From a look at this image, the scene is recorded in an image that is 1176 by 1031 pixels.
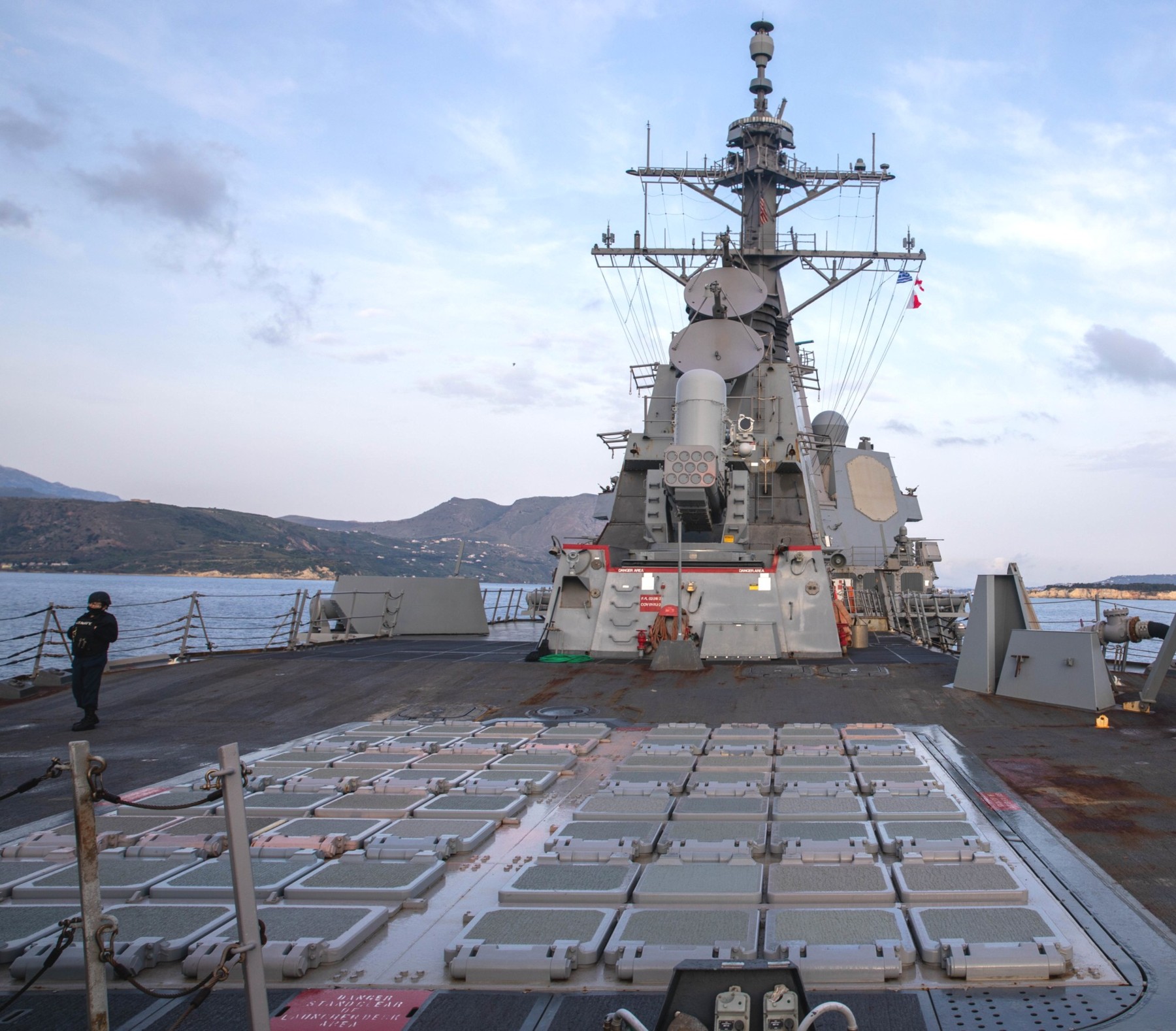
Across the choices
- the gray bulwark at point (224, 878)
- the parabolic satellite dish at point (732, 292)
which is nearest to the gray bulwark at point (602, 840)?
the gray bulwark at point (224, 878)

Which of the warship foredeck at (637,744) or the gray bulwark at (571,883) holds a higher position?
the gray bulwark at (571,883)

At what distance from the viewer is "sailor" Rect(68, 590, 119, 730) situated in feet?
28.0

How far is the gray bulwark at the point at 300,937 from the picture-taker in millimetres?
2914

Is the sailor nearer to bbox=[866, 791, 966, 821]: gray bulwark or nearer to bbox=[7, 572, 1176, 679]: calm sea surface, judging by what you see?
bbox=[7, 572, 1176, 679]: calm sea surface

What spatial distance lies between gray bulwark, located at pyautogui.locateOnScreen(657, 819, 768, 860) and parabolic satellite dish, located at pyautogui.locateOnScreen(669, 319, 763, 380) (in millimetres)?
12739

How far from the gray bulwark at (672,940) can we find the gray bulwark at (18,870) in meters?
2.58

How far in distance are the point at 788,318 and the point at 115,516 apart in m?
155

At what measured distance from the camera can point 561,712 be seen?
31.3ft

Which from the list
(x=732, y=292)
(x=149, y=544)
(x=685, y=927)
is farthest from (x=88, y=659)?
(x=149, y=544)

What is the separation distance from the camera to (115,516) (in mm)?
151500

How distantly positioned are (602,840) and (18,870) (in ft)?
8.67

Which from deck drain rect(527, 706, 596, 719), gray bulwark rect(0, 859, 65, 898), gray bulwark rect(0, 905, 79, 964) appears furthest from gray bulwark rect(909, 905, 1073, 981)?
deck drain rect(527, 706, 596, 719)


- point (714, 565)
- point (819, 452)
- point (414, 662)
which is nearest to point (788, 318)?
point (819, 452)

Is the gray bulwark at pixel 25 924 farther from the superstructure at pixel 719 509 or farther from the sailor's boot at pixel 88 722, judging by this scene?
the superstructure at pixel 719 509
